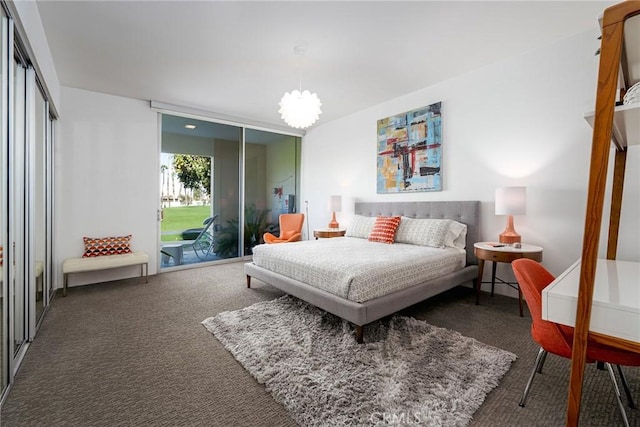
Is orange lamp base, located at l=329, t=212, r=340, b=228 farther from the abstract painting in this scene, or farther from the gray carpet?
the gray carpet

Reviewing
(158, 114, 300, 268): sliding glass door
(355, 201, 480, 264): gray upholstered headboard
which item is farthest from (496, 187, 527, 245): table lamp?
(158, 114, 300, 268): sliding glass door

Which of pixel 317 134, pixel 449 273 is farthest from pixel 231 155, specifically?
pixel 449 273

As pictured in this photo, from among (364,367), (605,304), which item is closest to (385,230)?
(364,367)

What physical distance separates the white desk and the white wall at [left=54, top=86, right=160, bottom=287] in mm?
4937

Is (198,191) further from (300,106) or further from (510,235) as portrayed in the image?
(510,235)

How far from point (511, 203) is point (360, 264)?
5.65 feet

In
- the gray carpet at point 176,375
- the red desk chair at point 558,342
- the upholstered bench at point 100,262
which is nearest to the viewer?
the red desk chair at point 558,342

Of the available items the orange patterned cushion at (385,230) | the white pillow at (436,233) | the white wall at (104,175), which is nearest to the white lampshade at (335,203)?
the orange patterned cushion at (385,230)

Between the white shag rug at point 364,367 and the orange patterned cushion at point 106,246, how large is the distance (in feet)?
7.97

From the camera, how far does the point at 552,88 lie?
3021 mm

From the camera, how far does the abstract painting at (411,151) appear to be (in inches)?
157

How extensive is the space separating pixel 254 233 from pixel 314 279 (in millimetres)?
3342

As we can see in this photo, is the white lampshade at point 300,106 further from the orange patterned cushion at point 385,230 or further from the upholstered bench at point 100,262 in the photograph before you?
the upholstered bench at point 100,262

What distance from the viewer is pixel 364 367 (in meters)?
1.94
